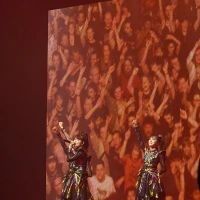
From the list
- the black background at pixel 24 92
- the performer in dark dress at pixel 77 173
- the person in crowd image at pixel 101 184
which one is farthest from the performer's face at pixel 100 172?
the black background at pixel 24 92

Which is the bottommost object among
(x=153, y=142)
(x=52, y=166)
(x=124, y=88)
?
(x=52, y=166)

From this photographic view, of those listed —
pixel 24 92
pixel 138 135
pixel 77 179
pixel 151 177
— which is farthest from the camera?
pixel 24 92

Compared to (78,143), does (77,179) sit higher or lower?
lower

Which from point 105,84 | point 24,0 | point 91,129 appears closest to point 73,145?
point 91,129

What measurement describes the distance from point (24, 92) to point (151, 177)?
158cm

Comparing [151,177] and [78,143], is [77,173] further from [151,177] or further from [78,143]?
[151,177]

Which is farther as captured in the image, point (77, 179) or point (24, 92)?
point (24, 92)

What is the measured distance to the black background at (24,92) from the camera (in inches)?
221

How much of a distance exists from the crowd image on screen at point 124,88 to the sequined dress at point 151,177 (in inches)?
4.2


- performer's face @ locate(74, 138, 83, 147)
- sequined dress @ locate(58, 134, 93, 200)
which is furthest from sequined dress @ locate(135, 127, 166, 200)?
performer's face @ locate(74, 138, 83, 147)

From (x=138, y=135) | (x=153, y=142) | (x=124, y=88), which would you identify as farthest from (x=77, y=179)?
(x=124, y=88)

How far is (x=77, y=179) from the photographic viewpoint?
536 cm

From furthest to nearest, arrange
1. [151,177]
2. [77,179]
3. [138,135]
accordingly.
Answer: [77,179] < [138,135] < [151,177]

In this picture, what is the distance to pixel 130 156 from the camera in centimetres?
531
